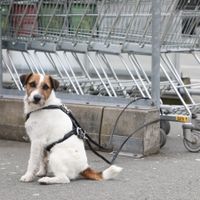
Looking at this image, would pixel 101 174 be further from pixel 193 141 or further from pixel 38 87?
pixel 193 141

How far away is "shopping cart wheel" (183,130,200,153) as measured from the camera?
7.91 metres

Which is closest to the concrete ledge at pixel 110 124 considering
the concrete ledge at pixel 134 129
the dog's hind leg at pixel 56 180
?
the concrete ledge at pixel 134 129

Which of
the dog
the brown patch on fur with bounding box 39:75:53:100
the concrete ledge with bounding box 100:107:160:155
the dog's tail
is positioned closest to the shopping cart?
the concrete ledge with bounding box 100:107:160:155

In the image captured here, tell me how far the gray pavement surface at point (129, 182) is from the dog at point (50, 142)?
0.09 meters

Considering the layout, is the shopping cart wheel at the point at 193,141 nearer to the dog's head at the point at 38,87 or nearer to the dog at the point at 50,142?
the dog at the point at 50,142

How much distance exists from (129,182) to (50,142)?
92 centimetres

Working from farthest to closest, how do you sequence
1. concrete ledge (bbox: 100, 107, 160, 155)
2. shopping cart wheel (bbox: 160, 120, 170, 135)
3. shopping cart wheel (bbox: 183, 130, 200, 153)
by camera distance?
shopping cart wheel (bbox: 160, 120, 170, 135) → shopping cart wheel (bbox: 183, 130, 200, 153) → concrete ledge (bbox: 100, 107, 160, 155)

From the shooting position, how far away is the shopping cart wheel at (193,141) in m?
7.91

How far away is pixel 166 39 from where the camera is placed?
8.90 meters

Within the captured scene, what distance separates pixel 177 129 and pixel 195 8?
1.84 m

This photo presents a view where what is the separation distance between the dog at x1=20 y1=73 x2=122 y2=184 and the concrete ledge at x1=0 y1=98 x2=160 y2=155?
134 cm

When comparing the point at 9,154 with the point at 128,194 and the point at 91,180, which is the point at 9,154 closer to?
the point at 91,180

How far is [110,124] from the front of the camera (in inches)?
316

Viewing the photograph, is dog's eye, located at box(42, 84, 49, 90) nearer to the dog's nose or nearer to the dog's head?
the dog's head
